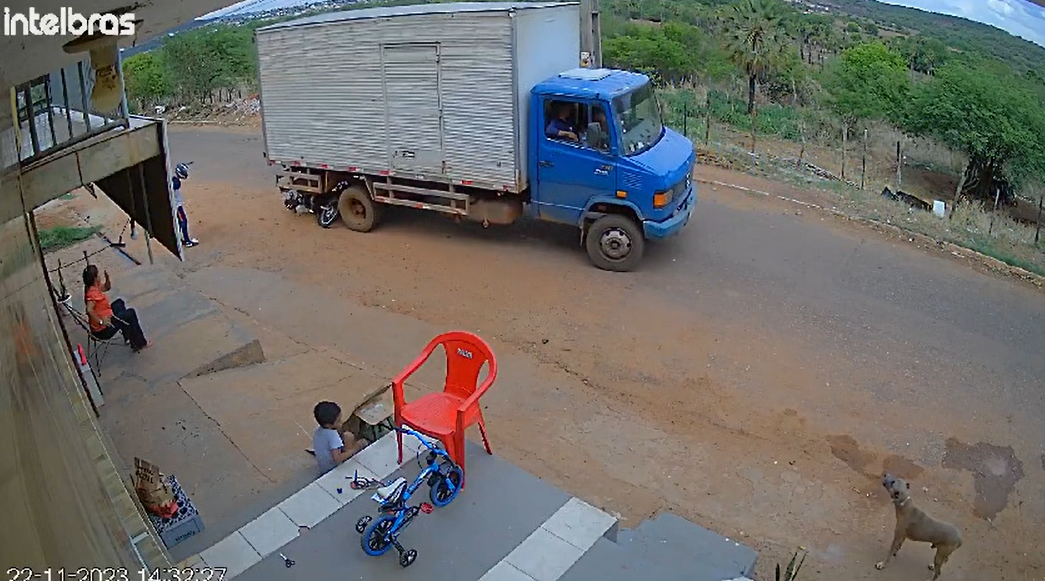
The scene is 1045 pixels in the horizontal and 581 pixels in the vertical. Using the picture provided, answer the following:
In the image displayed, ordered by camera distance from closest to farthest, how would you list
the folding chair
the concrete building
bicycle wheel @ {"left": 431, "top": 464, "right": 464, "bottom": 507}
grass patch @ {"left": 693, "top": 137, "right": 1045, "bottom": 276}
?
the concrete building
bicycle wheel @ {"left": 431, "top": 464, "right": 464, "bottom": 507}
the folding chair
grass patch @ {"left": 693, "top": 137, "right": 1045, "bottom": 276}

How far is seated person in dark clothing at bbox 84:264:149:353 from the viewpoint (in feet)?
25.2

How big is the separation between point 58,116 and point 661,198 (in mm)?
6201

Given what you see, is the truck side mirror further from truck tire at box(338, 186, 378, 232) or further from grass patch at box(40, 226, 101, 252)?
grass patch at box(40, 226, 101, 252)

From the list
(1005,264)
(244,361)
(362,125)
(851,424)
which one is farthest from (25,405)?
(1005,264)

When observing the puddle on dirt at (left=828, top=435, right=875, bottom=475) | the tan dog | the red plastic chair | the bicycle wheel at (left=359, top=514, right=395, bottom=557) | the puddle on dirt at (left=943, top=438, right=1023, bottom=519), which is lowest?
the puddle on dirt at (left=943, top=438, right=1023, bottom=519)

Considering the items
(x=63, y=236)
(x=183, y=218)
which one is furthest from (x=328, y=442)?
(x=63, y=236)

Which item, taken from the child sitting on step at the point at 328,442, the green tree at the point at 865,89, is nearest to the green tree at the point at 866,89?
the green tree at the point at 865,89

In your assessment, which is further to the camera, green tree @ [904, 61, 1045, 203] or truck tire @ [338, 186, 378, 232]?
green tree @ [904, 61, 1045, 203]

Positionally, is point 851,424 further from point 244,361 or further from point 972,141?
point 972,141

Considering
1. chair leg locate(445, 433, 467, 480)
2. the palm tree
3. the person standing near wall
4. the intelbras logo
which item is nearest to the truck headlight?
chair leg locate(445, 433, 467, 480)

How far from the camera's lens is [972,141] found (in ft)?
68.8

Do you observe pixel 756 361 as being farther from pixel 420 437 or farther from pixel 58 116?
pixel 58 116

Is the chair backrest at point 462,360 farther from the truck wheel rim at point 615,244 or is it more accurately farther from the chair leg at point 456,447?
the truck wheel rim at point 615,244

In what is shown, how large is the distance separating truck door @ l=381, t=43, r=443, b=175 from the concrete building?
430 cm
